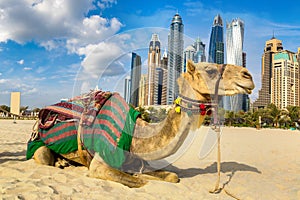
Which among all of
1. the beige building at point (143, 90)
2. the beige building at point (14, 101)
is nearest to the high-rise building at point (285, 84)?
the beige building at point (14, 101)

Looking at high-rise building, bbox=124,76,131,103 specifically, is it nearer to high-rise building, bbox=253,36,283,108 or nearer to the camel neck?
the camel neck

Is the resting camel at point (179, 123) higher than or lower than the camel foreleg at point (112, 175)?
higher

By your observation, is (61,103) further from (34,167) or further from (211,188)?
(211,188)

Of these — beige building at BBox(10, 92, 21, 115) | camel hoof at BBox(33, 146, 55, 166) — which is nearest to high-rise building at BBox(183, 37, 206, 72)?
camel hoof at BBox(33, 146, 55, 166)

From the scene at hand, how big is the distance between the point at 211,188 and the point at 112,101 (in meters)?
1.98

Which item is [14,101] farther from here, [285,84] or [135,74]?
[285,84]

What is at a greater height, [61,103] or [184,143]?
[61,103]

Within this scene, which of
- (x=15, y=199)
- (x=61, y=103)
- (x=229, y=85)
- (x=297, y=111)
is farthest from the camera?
(x=297, y=111)

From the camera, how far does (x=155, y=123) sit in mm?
4168

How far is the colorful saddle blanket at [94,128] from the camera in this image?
384cm

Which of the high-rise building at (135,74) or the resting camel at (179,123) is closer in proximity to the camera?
the resting camel at (179,123)

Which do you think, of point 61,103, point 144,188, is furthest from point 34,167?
point 144,188

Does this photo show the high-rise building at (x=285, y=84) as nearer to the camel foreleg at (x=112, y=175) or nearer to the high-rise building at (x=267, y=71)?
the high-rise building at (x=267, y=71)

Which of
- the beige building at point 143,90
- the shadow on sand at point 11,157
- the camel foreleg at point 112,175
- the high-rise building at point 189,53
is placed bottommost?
the shadow on sand at point 11,157
